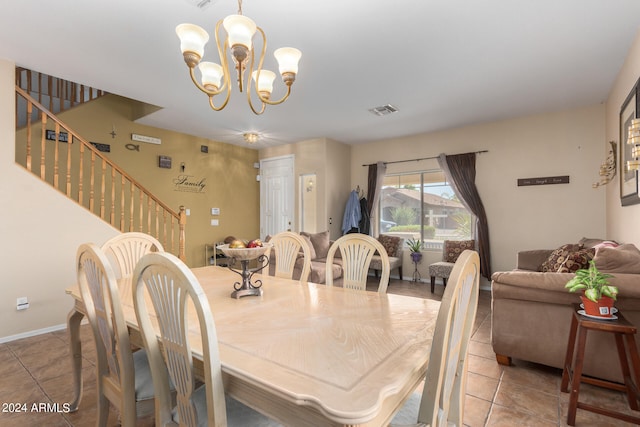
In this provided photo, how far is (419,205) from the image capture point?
217 inches

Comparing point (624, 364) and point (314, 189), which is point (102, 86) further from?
point (624, 364)

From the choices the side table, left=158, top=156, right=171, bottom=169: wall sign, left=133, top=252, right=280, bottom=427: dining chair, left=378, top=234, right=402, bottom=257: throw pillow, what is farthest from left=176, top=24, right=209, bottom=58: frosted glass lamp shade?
left=378, top=234, right=402, bottom=257: throw pillow

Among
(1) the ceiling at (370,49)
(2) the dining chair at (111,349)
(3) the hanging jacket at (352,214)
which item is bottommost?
(2) the dining chair at (111,349)

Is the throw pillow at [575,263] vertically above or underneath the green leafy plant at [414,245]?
above

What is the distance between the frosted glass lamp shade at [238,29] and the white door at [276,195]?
434 cm

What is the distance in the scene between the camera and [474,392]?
2.03 m

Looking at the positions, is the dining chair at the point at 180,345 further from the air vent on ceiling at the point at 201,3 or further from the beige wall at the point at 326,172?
the beige wall at the point at 326,172

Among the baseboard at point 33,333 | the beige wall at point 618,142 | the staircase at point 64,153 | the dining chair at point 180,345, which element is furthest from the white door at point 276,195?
the dining chair at point 180,345

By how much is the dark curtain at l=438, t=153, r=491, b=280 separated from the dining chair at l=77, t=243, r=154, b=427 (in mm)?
4643

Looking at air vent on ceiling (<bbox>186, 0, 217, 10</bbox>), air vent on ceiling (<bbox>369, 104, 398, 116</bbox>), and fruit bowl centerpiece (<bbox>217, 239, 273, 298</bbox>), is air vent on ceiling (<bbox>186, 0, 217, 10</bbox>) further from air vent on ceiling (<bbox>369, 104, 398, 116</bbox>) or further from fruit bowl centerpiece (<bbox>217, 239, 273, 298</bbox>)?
air vent on ceiling (<bbox>369, 104, 398, 116</bbox>)

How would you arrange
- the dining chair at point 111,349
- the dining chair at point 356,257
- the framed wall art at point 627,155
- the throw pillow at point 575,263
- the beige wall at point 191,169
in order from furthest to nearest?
the beige wall at point 191,169 < the framed wall art at point 627,155 < the throw pillow at point 575,263 < the dining chair at point 356,257 < the dining chair at point 111,349

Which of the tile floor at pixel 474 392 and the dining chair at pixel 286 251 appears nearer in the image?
the tile floor at pixel 474 392

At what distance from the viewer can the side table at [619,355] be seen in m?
1.66

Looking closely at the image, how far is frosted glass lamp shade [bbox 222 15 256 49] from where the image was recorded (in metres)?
1.61
